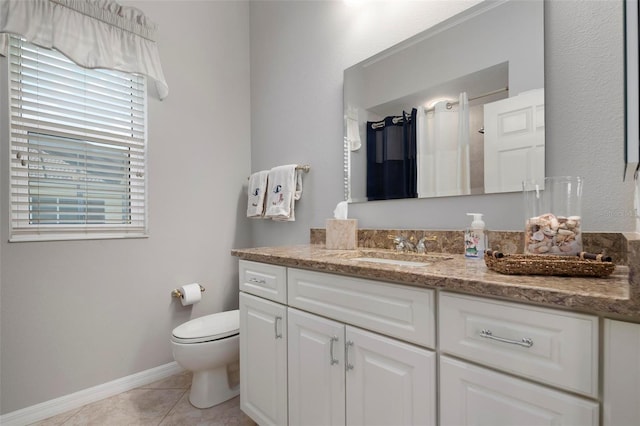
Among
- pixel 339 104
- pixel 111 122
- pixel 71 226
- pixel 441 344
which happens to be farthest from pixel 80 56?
pixel 441 344

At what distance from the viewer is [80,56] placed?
167cm

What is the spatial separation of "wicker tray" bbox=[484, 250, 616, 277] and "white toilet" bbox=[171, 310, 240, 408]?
4.65 feet

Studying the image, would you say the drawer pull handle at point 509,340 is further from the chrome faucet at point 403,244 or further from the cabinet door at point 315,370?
the chrome faucet at point 403,244

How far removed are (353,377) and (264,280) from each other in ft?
1.84

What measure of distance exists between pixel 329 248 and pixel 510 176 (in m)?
0.86

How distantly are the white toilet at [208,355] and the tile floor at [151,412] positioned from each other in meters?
0.06

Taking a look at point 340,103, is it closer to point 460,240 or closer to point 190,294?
point 460,240

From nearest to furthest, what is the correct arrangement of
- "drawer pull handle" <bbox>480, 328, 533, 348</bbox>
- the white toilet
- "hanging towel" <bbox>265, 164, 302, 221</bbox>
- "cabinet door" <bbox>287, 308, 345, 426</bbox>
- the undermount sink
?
"drawer pull handle" <bbox>480, 328, 533, 348</bbox>
"cabinet door" <bbox>287, 308, 345, 426</bbox>
the undermount sink
the white toilet
"hanging towel" <bbox>265, 164, 302, 221</bbox>

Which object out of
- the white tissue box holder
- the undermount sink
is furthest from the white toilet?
the undermount sink

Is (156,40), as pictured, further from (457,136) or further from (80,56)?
(457,136)

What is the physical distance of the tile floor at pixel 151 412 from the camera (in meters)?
1.58

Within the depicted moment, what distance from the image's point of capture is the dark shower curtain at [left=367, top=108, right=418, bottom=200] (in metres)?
1.50

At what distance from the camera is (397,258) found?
1.36 meters

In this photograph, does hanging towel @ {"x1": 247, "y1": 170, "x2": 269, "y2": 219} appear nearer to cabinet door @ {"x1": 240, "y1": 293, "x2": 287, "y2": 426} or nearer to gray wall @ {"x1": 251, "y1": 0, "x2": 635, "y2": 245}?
gray wall @ {"x1": 251, "y1": 0, "x2": 635, "y2": 245}
